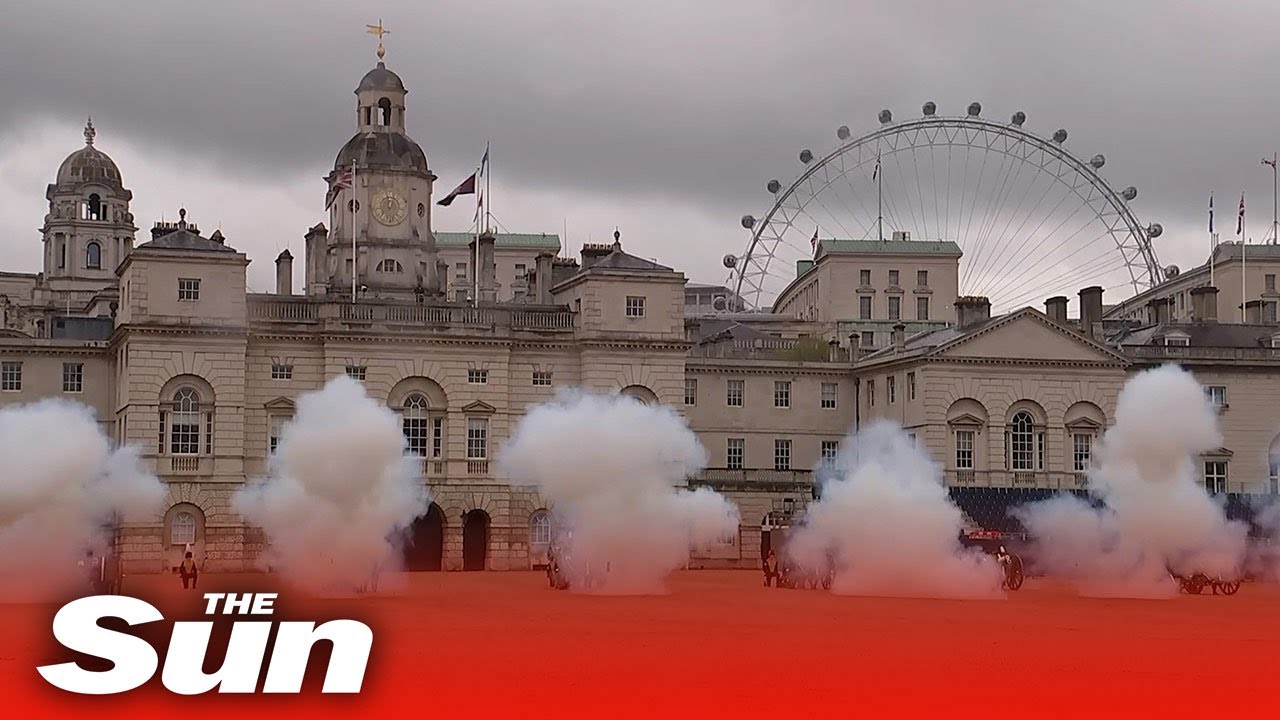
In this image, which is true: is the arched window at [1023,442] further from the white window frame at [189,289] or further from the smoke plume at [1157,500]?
the white window frame at [189,289]

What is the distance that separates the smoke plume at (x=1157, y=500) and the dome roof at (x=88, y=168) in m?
111

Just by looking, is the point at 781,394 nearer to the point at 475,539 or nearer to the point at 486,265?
the point at 486,265

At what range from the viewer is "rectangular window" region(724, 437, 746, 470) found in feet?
331

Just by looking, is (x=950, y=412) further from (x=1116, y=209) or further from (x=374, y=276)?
(x=1116, y=209)

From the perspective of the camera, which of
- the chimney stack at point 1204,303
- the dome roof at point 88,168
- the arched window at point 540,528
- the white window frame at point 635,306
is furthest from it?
the dome roof at point 88,168

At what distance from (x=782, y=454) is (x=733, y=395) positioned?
13.2 feet

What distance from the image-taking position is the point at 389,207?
105250mm

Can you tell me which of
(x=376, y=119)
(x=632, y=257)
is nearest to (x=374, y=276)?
(x=376, y=119)

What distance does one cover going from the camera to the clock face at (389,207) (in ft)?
344

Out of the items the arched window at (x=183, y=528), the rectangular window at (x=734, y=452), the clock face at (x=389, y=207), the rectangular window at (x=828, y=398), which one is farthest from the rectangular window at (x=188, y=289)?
the rectangular window at (x=828, y=398)

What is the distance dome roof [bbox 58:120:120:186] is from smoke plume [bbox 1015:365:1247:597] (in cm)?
11110

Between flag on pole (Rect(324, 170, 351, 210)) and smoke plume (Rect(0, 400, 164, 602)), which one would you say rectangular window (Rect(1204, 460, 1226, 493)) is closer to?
flag on pole (Rect(324, 170, 351, 210))

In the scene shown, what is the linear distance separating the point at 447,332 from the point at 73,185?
8503 centimetres

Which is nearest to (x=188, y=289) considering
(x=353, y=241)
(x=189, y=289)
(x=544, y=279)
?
(x=189, y=289)
